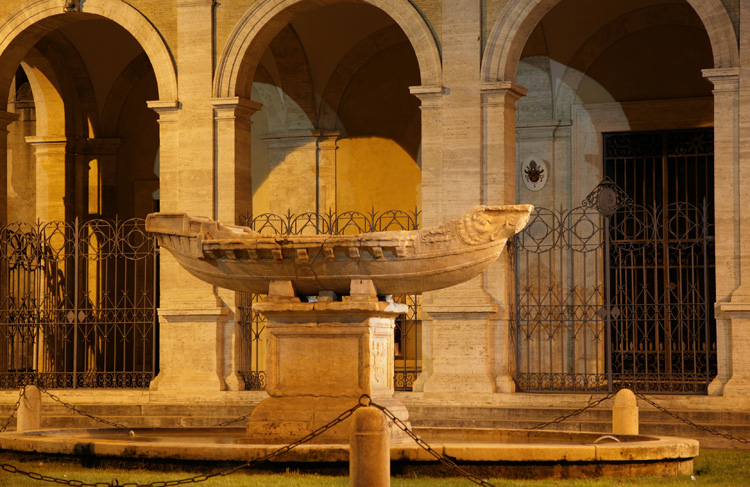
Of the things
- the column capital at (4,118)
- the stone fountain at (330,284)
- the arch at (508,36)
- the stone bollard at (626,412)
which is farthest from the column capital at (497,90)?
the column capital at (4,118)

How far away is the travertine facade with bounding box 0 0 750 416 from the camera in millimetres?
14477

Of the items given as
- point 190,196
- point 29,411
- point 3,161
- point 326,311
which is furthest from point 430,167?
point 3,161

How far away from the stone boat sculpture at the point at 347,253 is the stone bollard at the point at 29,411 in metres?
2.43

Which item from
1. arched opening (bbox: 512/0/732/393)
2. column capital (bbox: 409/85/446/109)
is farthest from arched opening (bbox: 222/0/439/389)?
column capital (bbox: 409/85/446/109)

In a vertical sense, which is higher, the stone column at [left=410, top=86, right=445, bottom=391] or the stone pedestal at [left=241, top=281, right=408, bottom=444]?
the stone column at [left=410, top=86, right=445, bottom=391]

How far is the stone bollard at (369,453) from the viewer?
7633mm

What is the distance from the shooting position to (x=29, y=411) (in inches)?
476

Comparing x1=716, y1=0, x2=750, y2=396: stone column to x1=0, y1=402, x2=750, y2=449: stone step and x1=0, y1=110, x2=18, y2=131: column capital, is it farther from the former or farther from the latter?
x1=0, y1=110, x2=18, y2=131: column capital

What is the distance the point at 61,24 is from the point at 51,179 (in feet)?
→ 10.6

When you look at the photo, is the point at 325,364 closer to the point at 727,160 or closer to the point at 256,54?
the point at 727,160

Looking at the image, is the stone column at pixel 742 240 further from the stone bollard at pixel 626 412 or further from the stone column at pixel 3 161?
the stone column at pixel 3 161

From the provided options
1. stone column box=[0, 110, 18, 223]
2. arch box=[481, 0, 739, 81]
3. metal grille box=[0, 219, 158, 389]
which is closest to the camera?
arch box=[481, 0, 739, 81]

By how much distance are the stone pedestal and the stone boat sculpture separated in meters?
0.16

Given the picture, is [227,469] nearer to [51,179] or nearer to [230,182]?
[230,182]
